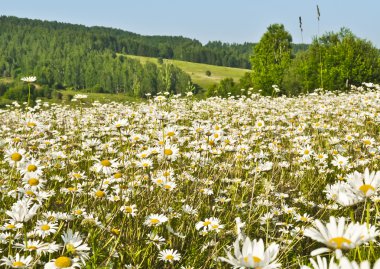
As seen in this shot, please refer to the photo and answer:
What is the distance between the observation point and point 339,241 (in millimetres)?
1266

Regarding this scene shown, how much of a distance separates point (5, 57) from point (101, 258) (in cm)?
16556

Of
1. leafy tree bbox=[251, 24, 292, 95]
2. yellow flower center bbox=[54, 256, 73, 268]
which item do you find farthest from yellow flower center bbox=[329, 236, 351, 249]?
leafy tree bbox=[251, 24, 292, 95]

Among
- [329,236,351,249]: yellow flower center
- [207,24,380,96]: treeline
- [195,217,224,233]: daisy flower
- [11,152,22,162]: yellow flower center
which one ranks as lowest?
[195,217,224,233]: daisy flower

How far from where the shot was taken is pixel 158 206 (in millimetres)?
3139

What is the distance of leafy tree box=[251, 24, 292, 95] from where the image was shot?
43750 millimetres

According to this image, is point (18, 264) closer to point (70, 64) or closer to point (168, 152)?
point (168, 152)

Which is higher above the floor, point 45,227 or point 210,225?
point 45,227

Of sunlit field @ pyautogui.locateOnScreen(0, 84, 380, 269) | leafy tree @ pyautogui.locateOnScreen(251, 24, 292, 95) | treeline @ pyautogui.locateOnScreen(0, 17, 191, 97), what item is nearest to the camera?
sunlit field @ pyautogui.locateOnScreen(0, 84, 380, 269)

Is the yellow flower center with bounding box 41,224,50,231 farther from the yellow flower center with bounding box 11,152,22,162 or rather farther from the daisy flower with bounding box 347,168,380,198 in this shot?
the daisy flower with bounding box 347,168,380,198

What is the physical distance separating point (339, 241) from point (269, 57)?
47976 mm

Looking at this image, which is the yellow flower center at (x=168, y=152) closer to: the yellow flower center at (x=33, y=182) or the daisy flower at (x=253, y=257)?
the yellow flower center at (x=33, y=182)

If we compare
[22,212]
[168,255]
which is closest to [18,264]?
[22,212]

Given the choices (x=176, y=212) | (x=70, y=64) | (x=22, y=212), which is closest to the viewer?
(x=22, y=212)

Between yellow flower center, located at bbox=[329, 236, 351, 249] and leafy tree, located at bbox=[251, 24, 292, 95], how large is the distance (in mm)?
41366
